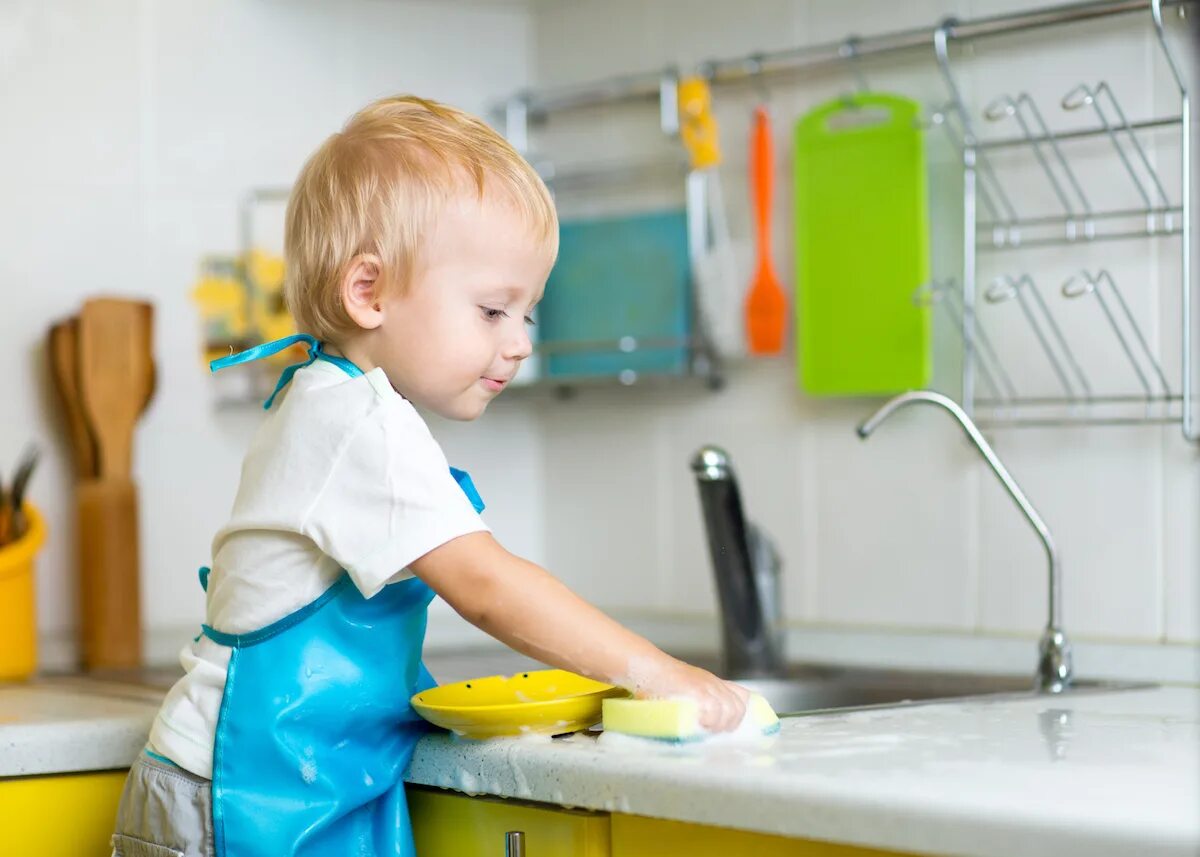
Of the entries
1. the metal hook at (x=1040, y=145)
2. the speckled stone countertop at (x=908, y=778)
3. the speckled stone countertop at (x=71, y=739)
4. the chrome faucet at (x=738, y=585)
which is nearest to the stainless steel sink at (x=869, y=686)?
the chrome faucet at (x=738, y=585)

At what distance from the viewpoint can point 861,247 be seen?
1672mm

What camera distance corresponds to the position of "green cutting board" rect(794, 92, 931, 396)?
1630 mm

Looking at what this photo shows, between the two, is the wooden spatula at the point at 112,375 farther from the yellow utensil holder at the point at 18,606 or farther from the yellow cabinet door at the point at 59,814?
the yellow cabinet door at the point at 59,814

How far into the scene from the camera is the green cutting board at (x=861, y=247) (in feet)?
5.35

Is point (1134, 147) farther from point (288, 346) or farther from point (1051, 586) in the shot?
point (288, 346)

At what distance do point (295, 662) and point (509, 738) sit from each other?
148 mm

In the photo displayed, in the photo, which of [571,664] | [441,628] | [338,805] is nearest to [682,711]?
[571,664]

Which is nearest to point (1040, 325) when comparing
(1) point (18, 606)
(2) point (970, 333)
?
(2) point (970, 333)

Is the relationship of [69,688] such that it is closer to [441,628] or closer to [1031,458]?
[441,628]

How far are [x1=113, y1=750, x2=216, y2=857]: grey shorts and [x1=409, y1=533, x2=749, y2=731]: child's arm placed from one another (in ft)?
0.72

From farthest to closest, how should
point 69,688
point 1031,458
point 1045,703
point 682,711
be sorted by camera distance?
point 1031,458
point 69,688
point 1045,703
point 682,711

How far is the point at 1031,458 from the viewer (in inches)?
62.1

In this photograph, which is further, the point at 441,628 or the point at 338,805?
the point at 441,628

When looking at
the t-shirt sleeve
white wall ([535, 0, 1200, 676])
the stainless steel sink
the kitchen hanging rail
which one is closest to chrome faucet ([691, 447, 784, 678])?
the stainless steel sink
